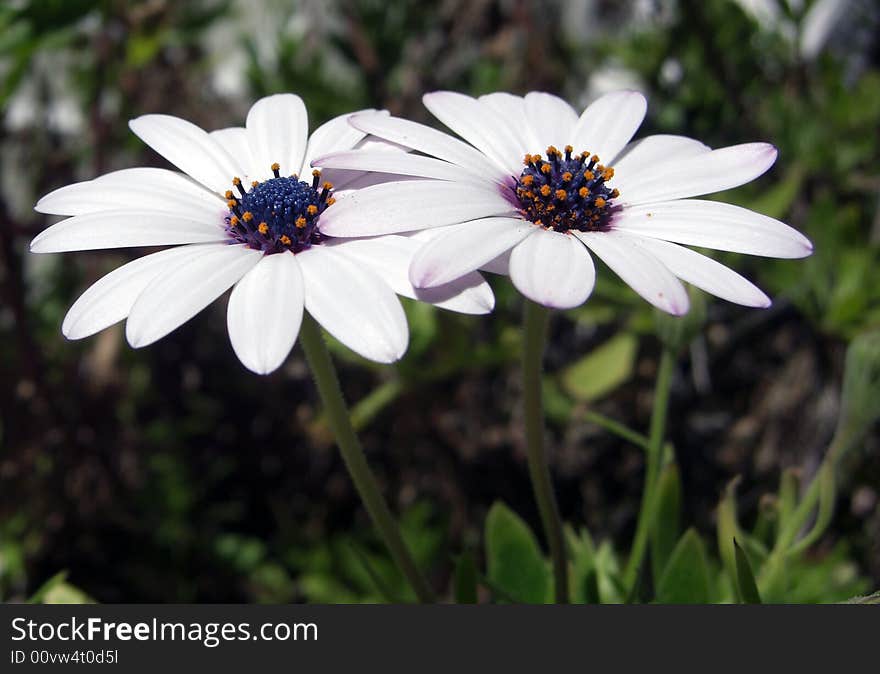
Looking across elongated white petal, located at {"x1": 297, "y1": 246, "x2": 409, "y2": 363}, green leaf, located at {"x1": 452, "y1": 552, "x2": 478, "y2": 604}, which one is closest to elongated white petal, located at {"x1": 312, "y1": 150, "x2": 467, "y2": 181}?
elongated white petal, located at {"x1": 297, "y1": 246, "x2": 409, "y2": 363}

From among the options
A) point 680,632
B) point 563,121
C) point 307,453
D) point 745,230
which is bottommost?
point 680,632

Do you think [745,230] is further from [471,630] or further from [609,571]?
[609,571]

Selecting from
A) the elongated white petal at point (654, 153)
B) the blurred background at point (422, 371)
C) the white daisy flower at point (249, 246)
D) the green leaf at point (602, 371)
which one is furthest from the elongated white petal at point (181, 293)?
the green leaf at point (602, 371)

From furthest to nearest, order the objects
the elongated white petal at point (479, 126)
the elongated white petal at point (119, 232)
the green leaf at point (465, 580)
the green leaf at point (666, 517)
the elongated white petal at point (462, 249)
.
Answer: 1. the green leaf at point (666, 517)
2. the green leaf at point (465, 580)
3. the elongated white petal at point (479, 126)
4. the elongated white petal at point (119, 232)
5. the elongated white petal at point (462, 249)

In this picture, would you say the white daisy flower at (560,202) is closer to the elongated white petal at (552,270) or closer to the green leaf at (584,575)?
the elongated white petal at (552,270)

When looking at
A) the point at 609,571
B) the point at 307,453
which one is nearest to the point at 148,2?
the point at 307,453

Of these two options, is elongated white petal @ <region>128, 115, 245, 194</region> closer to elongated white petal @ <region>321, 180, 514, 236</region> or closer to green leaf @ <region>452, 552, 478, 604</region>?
elongated white petal @ <region>321, 180, 514, 236</region>
